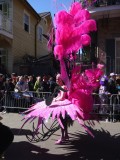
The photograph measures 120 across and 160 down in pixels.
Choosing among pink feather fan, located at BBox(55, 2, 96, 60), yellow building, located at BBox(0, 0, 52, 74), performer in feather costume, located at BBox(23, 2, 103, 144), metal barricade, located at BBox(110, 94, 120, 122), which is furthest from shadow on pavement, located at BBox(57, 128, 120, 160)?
yellow building, located at BBox(0, 0, 52, 74)

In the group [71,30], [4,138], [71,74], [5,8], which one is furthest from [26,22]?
[4,138]

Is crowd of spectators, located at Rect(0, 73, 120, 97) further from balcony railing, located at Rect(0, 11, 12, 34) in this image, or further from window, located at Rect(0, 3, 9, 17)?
window, located at Rect(0, 3, 9, 17)

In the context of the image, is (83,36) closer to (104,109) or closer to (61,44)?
(61,44)

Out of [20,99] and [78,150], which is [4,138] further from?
[20,99]

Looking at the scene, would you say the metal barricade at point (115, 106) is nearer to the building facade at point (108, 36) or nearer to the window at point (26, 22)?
the building facade at point (108, 36)

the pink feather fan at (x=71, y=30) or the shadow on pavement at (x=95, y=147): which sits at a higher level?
the pink feather fan at (x=71, y=30)

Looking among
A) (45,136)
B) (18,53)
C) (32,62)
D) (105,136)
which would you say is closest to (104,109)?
(105,136)

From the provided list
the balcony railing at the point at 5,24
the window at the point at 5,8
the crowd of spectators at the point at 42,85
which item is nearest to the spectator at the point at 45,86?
the crowd of spectators at the point at 42,85

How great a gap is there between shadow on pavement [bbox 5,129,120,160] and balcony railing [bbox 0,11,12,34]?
48.9ft

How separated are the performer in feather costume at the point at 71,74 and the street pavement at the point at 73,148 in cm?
52

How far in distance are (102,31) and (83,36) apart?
903cm

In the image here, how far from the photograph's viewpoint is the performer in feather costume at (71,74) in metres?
7.00

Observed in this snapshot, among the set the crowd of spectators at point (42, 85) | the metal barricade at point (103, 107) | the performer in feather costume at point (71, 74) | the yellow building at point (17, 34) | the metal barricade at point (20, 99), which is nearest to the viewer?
the performer in feather costume at point (71, 74)

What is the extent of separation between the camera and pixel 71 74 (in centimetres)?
779
